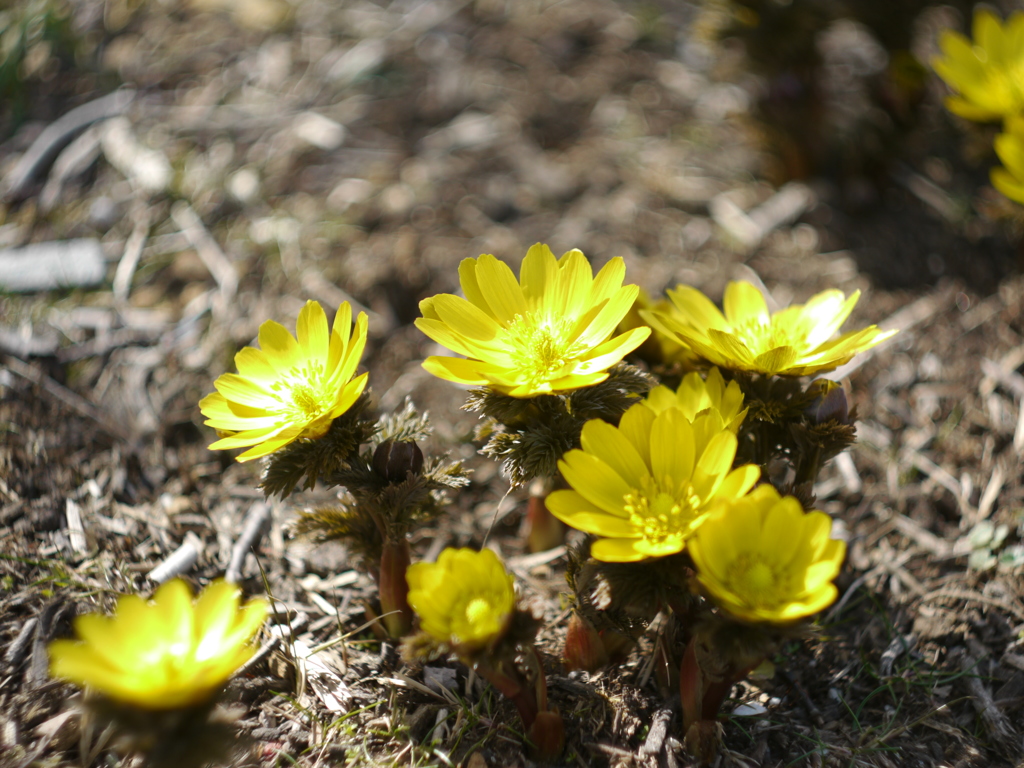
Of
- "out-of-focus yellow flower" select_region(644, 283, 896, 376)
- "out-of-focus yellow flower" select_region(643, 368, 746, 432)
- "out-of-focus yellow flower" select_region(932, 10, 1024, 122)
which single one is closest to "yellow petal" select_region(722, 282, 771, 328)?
"out-of-focus yellow flower" select_region(644, 283, 896, 376)

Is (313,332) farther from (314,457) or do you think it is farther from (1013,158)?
(1013,158)

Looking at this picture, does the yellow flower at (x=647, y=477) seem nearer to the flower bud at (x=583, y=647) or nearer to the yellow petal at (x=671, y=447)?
the yellow petal at (x=671, y=447)

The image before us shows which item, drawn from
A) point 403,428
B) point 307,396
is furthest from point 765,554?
point 307,396

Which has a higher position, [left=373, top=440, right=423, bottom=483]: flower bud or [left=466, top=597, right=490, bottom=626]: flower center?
[left=373, top=440, right=423, bottom=483]: flower bud

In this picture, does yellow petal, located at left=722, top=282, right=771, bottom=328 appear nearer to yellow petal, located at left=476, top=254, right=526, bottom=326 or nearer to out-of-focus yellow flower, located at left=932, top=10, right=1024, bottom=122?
yellow petal, located at left=476, top=254, right=526, bottom=326

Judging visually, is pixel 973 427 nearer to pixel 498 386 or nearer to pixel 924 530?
pixel 924 530

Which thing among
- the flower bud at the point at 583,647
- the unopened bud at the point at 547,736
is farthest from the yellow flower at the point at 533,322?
the unopened bud at the point at 547,736

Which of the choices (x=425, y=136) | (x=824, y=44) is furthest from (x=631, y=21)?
(x=425, y=136)
